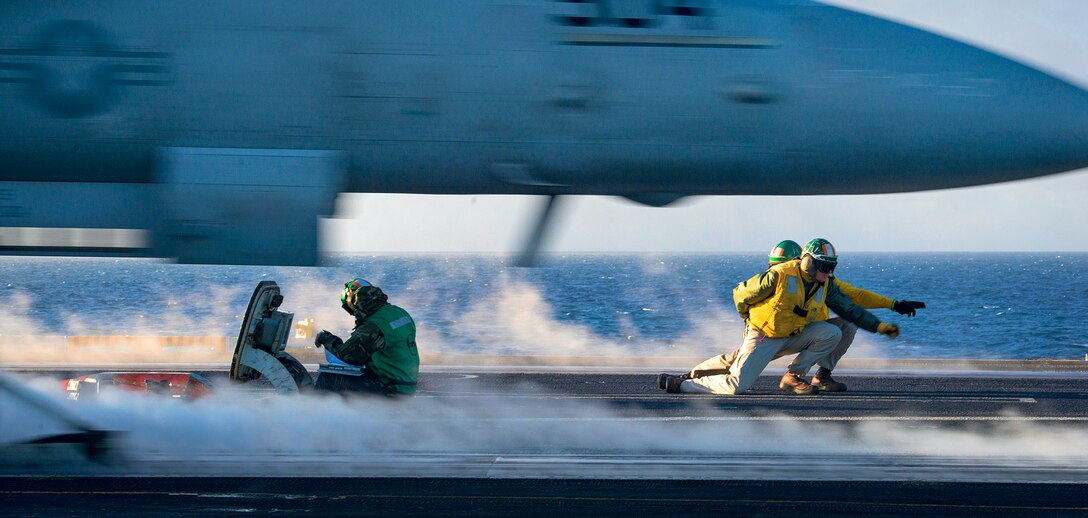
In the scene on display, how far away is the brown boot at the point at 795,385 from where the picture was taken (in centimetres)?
1155

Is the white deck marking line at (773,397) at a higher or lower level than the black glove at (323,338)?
lower

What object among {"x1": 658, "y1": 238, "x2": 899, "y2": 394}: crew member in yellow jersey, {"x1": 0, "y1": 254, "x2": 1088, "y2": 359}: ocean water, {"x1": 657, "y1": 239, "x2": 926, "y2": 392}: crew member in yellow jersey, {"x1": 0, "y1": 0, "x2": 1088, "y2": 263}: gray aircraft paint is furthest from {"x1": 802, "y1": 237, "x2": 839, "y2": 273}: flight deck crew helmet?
{"x1": 0, "y1": 254, "x2": 1088, "y2": 359}: ocean water

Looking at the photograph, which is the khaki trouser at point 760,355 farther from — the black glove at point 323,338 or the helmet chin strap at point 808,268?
the black glove at point 323,338

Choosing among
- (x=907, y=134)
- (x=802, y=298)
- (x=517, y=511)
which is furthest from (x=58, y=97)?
(x=802, y=298)

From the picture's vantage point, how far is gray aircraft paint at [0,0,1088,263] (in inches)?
265

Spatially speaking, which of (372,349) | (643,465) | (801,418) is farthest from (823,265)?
(372,349)

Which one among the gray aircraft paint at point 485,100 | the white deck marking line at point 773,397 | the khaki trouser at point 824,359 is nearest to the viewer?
the gray aircraft paint at point 485,100

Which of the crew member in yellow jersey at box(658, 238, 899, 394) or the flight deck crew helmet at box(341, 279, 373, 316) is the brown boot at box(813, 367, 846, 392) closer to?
the crew member in yellow jersey at box(658, 238, 899, 394)

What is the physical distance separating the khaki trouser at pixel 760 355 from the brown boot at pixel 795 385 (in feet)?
0.51

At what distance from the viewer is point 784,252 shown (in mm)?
11453

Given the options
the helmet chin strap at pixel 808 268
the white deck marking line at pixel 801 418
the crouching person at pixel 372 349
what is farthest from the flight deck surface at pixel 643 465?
the helmet chin strap at pixel 808 268

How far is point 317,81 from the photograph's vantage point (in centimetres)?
693

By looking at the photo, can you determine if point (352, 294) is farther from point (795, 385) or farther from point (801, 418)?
point (795, 385)

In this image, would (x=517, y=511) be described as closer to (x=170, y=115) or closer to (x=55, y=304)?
(x=170, y=115)
